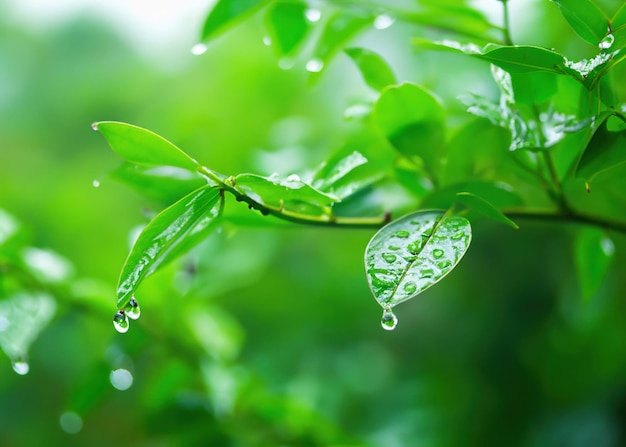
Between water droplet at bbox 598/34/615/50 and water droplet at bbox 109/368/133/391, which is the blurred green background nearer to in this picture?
water droplet at bbox 109/368/133/391

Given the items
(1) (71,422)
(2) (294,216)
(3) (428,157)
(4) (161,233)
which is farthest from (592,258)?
(1) (71,422)

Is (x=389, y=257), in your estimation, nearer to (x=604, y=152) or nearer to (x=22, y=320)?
(x=604, y=152)

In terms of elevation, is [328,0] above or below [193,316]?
above

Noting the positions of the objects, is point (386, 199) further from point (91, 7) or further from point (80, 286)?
point (91, 7)

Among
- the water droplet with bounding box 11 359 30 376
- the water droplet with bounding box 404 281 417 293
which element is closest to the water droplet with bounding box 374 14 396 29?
the water droplet with bounding box 404 281 417 293

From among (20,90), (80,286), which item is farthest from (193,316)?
(20,90)

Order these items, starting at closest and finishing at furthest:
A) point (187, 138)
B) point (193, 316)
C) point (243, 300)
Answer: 1. point (193, 316)
2. point (187, 138)
3. point (243, 300)

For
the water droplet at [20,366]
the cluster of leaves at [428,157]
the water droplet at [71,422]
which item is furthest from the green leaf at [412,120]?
the water droplet at [71,422]
